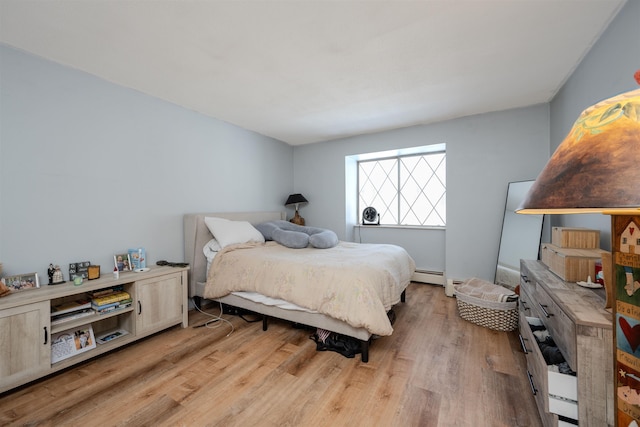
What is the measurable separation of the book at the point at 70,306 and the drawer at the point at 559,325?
9.82 feet

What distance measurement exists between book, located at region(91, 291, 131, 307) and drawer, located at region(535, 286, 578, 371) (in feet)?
9.56

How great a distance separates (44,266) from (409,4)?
3143 mm

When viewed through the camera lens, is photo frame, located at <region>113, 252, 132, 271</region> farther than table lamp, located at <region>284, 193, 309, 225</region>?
No

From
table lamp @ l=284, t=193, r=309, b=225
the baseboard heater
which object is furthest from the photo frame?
the baseboard heater

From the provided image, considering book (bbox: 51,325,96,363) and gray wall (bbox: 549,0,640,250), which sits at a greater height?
gray wall (bbox: 549,0,640,250)

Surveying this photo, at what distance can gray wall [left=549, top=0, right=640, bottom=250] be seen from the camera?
4.68ft

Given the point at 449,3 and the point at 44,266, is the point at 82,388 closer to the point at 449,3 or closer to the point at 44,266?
the point at 44,266

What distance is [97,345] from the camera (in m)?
1.96

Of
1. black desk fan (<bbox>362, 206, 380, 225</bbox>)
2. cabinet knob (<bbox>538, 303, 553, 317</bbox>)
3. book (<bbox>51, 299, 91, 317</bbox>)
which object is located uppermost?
black desk fan (<bbox>362, 206, 380, 225</bbox>)

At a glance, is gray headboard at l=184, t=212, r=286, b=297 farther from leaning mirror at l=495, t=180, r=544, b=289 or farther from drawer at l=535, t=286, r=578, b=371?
leaning mirror at l=495, t=180, r=544, b=289

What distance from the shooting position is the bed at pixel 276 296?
188 centimetres

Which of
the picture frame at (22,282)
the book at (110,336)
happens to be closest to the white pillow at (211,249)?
the book at (110,336)

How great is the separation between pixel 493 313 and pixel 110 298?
132 inches

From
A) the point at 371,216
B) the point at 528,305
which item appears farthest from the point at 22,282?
the point at 371,216
